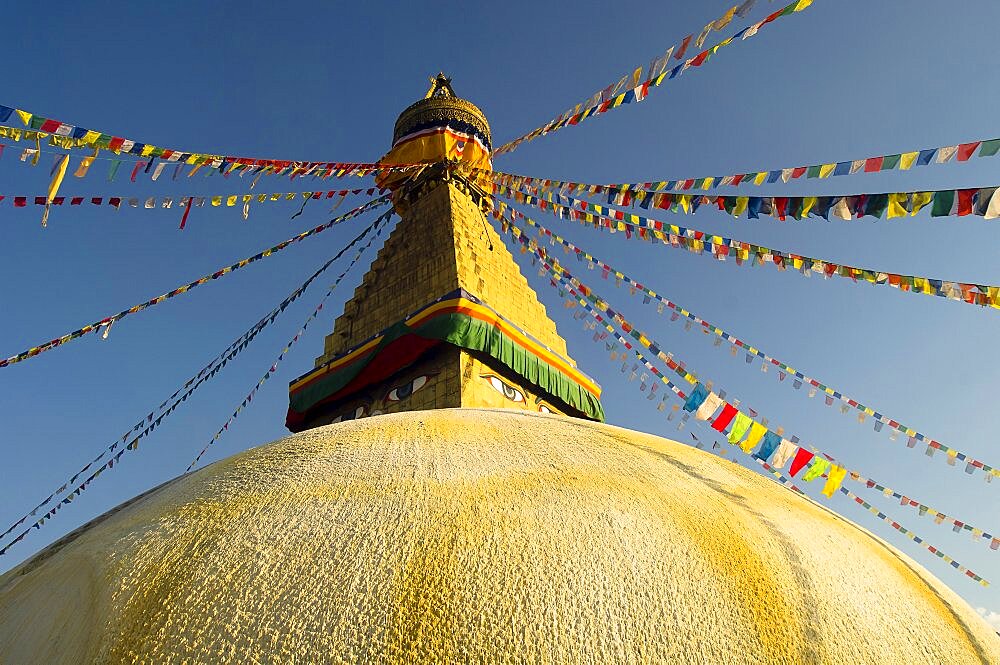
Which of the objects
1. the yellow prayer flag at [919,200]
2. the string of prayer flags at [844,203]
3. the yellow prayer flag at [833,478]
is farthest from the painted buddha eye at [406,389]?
the yellow prayer flag at [919,200]

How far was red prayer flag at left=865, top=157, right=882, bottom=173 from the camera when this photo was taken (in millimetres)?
4031

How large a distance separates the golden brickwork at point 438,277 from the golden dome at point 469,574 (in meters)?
4.94

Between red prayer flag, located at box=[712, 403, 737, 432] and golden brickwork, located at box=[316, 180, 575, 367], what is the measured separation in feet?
7.66

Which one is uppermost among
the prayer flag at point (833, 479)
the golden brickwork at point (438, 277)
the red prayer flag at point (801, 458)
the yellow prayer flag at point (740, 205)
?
the yellow prayer flag at point (740, 205)

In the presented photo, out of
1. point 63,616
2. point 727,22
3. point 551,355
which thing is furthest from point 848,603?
point 551,355

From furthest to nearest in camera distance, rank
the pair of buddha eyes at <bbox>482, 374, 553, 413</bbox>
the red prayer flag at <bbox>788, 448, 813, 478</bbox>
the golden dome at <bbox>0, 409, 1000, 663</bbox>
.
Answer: the pair of buddha eyes at <bbox>482, 374, 553, 413</bbox>
the red prayer flag at <bbox>788, 448, 813, 478</bbox>
the golden dome at <bbox>0, 409, 1000, 663</bbox>

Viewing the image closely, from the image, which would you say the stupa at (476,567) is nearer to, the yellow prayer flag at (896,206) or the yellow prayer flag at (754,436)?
the yellow prayer flag at (896,206)

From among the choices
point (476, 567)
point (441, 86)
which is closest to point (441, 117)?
point (441, 86)

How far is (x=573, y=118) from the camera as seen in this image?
6.38 meters

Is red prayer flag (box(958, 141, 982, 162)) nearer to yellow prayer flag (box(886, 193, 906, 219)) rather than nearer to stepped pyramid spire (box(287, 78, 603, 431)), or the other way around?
Result: yellow prayer flag (box(886, 193, 906, 219))

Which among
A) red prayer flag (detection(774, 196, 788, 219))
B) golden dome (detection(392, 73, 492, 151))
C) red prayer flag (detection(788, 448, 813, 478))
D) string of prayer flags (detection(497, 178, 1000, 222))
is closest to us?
string of prayer flags (detection(497, 178, 1000, 222))

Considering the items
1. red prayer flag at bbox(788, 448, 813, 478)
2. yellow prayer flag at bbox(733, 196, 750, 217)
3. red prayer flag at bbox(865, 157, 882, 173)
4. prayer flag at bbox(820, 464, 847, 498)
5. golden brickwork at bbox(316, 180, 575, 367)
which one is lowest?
prayer flag at bbox(820, 464, 847, 498)

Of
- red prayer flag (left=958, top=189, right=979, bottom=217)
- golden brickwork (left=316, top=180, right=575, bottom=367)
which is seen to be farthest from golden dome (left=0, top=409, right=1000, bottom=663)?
golden brickwork (left=316, top=180, right=575, bottom=367)

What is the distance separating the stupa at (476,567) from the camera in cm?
143
